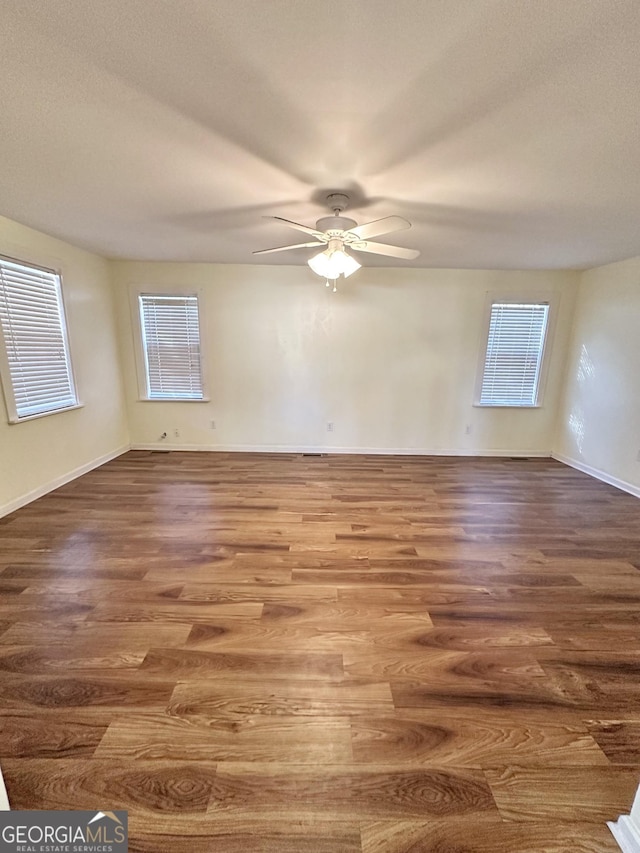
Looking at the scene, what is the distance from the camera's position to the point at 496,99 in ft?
4.43

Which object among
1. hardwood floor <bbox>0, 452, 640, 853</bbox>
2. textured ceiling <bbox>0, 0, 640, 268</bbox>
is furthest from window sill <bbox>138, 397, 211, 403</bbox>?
textured ceiling <bbox>0, 0, 640, 268</bbox>

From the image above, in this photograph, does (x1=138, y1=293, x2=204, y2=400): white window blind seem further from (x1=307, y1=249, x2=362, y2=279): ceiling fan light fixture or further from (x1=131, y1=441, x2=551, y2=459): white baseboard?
(x1=307, y1=249, x2=362, y2=279): ceiling fan light fixture

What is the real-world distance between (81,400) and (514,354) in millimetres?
5382

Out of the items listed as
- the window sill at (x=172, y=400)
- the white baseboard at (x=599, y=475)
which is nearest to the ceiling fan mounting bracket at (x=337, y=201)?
the window sill at (x=172, y=400)

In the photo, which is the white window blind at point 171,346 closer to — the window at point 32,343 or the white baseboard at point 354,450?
the white baseboard at point 354,450

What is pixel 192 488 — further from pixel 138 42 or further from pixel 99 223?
pixel 138 42

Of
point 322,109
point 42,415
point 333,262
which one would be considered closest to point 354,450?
point 333,262

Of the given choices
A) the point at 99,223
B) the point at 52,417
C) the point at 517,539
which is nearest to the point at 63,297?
the point at 99,223

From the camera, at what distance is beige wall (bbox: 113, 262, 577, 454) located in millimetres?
4172

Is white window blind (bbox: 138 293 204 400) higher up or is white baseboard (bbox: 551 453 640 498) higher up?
white window blind (bbox: 138 293 204 400)

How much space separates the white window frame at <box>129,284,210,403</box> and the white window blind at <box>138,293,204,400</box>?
0.02 meters

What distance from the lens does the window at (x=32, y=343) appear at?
2.79 metres

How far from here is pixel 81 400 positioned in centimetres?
367

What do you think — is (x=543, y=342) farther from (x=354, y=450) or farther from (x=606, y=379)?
(x=354, y=450)
